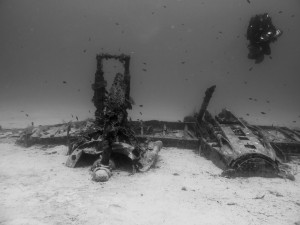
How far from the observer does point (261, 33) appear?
16.6m

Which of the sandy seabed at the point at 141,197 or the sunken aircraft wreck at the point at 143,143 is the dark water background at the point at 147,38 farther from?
the sandy seabed at the point at 141,197

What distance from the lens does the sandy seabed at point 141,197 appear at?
18.8 ft

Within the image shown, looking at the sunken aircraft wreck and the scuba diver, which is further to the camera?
the scuba diver

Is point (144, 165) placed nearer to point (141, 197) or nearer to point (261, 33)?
point (141, 197)

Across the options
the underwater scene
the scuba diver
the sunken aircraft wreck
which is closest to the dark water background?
the scuba diver

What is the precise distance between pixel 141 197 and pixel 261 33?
1375cm

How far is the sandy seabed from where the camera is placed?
5734 millimetres

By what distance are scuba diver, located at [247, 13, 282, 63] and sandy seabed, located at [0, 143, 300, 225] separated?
33.5ft

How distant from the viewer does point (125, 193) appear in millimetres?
6996

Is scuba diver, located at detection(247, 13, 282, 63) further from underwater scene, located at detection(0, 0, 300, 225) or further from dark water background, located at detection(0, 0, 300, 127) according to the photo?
dark water background, located at detection(0, 0, 300, 127)

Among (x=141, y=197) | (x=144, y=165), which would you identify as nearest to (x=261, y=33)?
(x=144, y=165)

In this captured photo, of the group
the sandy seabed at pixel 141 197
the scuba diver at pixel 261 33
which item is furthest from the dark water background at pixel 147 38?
the sandy seabed at pixel 141 197

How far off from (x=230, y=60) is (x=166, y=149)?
98.9 metres

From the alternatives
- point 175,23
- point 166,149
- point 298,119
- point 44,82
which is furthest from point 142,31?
point 166,149
